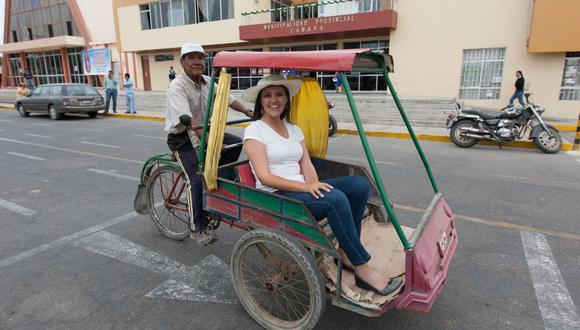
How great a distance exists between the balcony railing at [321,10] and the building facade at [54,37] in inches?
574

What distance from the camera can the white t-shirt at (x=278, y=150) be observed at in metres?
2.79

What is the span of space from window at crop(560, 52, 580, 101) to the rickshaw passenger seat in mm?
16012

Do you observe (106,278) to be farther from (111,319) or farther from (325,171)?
(325,171)

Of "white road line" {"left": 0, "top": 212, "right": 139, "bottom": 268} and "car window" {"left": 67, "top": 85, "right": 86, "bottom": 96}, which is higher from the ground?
"car window" {"left": 67, "top": 85, "right": 86, "bottom": 96}

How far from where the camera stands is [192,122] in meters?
3.30

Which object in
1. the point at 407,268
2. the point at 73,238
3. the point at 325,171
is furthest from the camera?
the point at 73,238

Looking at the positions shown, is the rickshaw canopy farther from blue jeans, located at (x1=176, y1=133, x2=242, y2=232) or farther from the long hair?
blue jeans, located at (x1=176, y1=133, x2=242, y2=232)

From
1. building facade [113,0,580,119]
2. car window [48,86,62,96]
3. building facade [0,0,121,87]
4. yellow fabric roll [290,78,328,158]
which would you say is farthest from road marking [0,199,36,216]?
building facade [0,0,121,87]

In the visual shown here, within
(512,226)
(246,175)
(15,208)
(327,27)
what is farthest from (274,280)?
(327,27)

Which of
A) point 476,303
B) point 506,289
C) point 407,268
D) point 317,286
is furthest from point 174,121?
point 506,289

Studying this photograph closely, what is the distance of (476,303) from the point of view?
9.37 ft

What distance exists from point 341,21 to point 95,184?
1446cm

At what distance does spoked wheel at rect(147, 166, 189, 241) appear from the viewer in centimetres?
381

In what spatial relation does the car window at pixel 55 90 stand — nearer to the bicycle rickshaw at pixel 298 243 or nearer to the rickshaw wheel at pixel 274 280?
the bicycle rickshaw at pixel 298 243
